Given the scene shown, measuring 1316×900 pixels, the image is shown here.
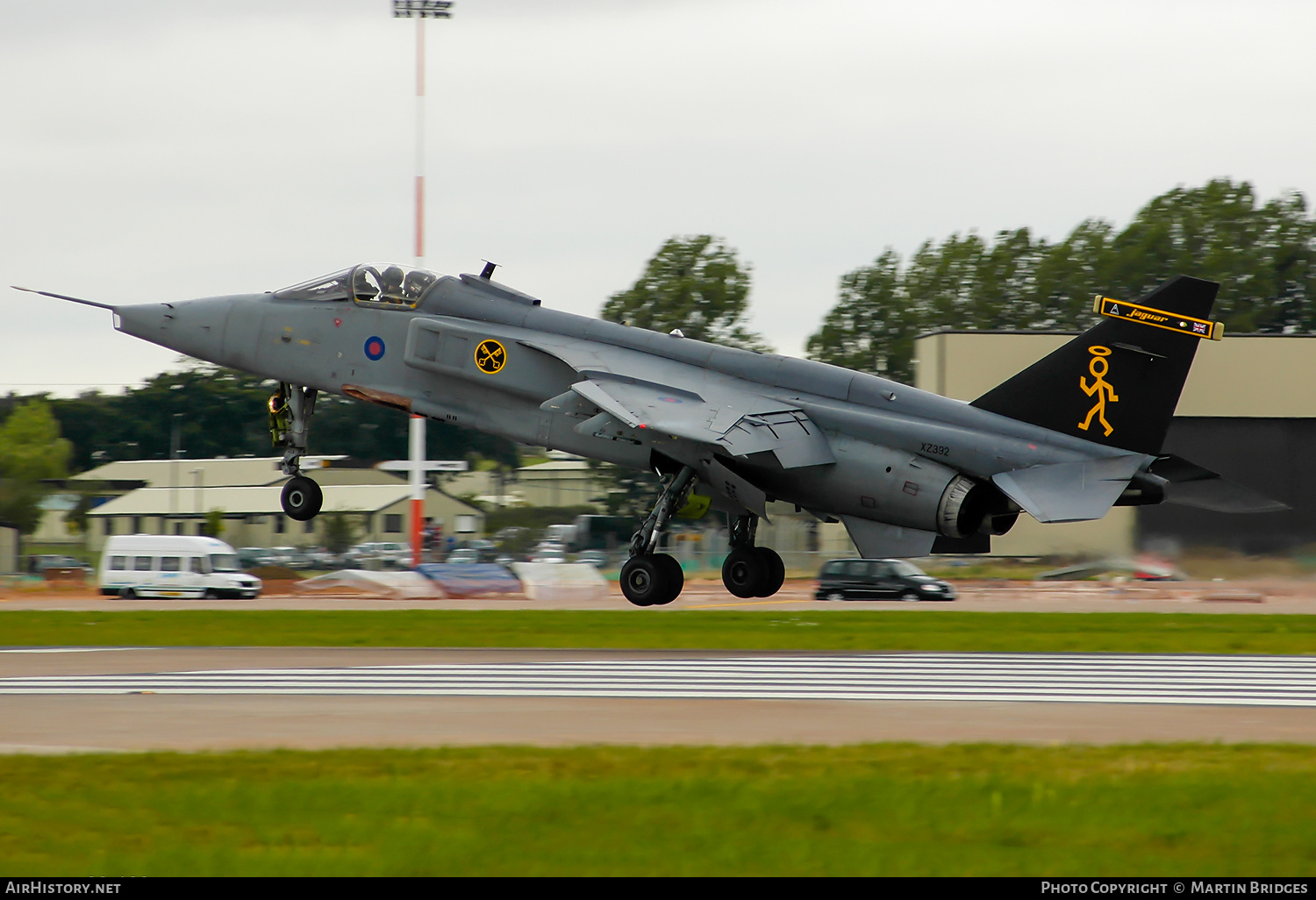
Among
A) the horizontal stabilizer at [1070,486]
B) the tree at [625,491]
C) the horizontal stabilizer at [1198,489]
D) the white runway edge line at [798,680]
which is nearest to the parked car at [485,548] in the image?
the tree at [625,491]

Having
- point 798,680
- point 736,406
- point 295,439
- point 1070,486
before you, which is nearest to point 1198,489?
point 1070,486

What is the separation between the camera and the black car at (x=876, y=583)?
38219 millimetres

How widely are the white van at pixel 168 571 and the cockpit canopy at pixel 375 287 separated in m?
24.8

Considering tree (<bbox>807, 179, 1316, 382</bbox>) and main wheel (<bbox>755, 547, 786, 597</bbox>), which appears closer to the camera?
main wheel (<bbox>755, 547, 786, 597</bbox>)

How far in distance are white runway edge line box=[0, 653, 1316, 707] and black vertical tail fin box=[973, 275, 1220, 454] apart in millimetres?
3254

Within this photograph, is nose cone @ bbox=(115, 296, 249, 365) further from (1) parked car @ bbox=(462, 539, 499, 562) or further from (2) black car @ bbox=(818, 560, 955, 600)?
(1) parked car @ bbox=(462, 539, 499, 562)

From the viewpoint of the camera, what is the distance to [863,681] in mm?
17812

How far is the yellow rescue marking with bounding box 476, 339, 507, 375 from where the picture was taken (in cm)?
2027

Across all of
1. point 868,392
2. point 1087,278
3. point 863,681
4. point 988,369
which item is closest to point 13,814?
point 863,681

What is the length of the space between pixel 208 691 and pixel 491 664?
182 inches

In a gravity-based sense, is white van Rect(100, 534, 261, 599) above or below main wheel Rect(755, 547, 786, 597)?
below

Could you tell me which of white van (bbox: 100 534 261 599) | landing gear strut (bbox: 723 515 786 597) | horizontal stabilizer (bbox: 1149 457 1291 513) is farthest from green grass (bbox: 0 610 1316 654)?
white van (bbox: 100 534 261 599)

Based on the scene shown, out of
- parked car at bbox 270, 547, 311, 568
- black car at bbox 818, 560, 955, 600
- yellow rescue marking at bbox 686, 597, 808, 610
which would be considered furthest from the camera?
parked car at bbox 270, 547, 311, 568

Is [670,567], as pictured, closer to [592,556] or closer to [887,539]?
[887,539]
